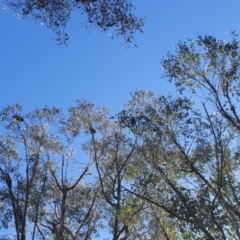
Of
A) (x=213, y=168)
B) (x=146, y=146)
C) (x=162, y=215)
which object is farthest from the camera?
(x=162, y=215)

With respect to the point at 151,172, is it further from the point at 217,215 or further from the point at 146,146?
the point at 217,215

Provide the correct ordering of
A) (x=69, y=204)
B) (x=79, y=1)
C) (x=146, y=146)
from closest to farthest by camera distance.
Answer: (x=79, y=1), (x=146, y=146), (x=69, y=204)

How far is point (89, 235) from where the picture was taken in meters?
20.1

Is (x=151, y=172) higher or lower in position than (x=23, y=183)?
lower

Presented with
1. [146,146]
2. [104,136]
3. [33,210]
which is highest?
[104,136]

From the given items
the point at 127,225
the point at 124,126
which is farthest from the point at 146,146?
the point at 127,225

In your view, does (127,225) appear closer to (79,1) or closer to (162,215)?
(162,215)

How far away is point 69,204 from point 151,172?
7.31m

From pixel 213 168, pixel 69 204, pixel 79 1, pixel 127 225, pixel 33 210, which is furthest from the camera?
pixel 69 204

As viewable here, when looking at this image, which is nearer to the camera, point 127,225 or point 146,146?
point 146,146

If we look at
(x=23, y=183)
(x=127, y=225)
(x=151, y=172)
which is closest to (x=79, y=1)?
(x=151, y=172)

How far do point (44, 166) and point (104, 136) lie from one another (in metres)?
3.35

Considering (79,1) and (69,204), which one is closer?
(79,1)

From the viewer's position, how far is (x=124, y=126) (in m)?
15.1
